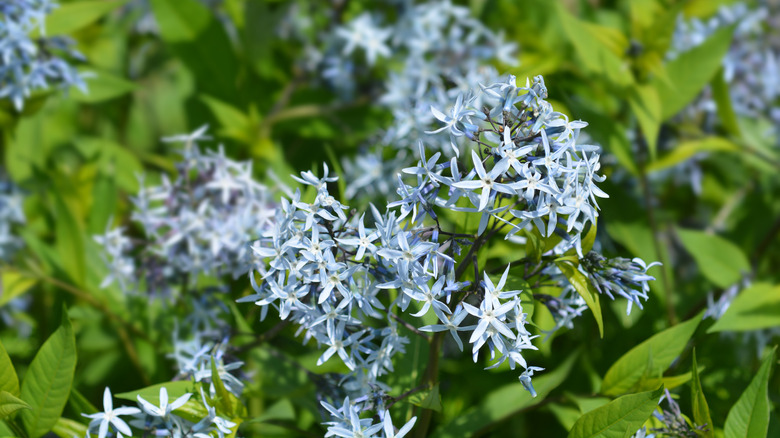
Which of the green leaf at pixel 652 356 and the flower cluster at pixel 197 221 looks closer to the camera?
the green leaf at pixel 652 356

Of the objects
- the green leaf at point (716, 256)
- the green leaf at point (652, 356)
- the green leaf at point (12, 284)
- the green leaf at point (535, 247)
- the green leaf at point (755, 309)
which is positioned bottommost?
the green leaf at point (716, 256)

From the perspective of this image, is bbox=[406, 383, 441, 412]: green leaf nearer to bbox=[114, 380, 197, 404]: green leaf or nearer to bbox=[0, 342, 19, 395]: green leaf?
bbox=[114, 380, 197, 404]: green leaf

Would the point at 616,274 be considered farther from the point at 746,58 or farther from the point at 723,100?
the point at 746,58

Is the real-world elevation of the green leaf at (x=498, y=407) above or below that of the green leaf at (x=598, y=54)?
below

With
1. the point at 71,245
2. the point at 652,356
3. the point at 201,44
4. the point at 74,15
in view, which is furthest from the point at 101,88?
the point at 652,356

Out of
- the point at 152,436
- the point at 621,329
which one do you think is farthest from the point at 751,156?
the point at 152,436

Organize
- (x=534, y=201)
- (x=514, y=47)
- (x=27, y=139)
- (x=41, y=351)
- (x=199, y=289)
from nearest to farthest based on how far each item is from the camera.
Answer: (x=534, y=201)
(x=41, y=351)
(x=199, y=289)
(x=27, y=139)
(x=514, y=47)

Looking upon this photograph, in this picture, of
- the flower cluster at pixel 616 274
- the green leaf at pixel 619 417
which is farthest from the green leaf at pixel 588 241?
the green leaf at pixel 619 417

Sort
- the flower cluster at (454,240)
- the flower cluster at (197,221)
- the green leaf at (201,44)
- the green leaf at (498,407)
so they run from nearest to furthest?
1. the flower cluster at (454,240)
2. the green leaf at (498,407)
3. the flower cluster at (197,221)
4. the green leaf at (201,44)

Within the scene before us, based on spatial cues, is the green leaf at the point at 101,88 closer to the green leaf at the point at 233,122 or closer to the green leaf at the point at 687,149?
the green leaf at the point at 233,122

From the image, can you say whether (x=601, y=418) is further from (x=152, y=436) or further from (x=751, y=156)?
(x=751, y=156)
